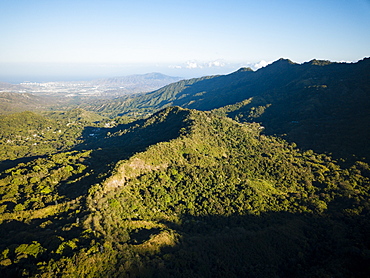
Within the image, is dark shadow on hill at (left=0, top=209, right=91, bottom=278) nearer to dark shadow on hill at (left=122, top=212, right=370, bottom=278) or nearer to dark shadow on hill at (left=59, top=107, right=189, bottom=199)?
dark shadow on hill at (left=59, top=107, right=189, bottom=199)

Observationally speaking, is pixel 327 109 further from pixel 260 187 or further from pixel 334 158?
pixel 260 187

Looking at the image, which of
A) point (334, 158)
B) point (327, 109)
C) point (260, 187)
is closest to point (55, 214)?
point (260, 187)

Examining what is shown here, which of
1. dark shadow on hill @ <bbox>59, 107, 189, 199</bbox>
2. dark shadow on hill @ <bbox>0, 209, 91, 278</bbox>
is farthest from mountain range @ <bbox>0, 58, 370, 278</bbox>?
dark shadow on hill @ <bbox>59, 107, 189, 199</bbox>

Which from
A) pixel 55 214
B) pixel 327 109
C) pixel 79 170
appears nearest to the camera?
pixel 55 214

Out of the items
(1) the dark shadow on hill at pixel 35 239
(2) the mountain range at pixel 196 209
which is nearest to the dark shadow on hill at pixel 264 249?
(2) the mountain range at pixel 196 209

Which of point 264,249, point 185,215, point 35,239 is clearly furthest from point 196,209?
point 35,239
